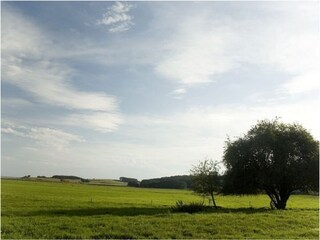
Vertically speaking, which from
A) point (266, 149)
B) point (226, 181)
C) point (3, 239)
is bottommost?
point (3, 239)

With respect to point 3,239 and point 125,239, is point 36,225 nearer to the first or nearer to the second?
point 3,239

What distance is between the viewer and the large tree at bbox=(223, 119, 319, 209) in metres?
58.2

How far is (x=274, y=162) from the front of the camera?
5909 cm

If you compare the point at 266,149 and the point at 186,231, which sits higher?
the point at 266,149

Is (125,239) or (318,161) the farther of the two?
(318,161)

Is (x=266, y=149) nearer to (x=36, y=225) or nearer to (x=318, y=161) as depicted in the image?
(x=318, y=161)

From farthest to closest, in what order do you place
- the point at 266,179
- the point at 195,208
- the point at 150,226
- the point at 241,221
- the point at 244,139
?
the point at 244,139 < the point at 266,179 < the point at 195,208 < the point at 241,221 < the point at 150,226

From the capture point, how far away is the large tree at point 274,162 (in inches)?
2291

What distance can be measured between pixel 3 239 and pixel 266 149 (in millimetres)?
43908

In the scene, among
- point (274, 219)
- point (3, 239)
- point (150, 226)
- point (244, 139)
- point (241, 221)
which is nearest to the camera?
point (3, 239)

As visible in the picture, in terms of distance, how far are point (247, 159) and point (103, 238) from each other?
38.8 meters

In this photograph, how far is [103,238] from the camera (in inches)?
977

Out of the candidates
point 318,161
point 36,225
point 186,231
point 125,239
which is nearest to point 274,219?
point 186,231

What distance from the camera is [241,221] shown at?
110 feet
